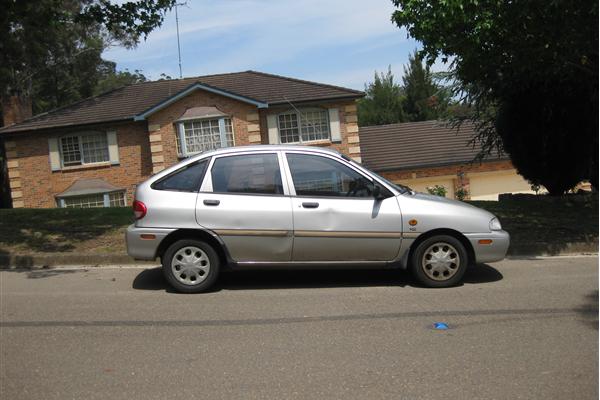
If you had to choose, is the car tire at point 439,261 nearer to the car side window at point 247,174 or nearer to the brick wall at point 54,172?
the car side window at point 247,174

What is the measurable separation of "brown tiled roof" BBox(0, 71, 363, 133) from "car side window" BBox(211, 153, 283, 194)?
18608 millimetres

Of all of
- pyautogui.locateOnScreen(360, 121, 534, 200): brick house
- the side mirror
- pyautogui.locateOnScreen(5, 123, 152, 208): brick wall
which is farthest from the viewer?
pyautogui.locateOnScreen(360, 121, 534, 200): brick house

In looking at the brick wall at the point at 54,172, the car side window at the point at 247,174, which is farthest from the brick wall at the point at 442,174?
the car side window at the point at 247,174

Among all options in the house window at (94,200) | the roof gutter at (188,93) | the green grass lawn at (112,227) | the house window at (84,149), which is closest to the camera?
the green grass lawn at (112,227)

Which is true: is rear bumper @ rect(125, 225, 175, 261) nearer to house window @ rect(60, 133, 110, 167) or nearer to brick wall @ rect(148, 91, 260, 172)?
brick wall @ rect(148, 91, 260, 172)

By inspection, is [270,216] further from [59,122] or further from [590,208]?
[59,122]

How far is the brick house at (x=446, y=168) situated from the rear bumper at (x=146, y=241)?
22997 millimetres

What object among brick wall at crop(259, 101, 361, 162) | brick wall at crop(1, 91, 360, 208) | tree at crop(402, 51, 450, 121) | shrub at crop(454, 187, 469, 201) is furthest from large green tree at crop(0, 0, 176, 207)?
tree at crop(402, 51, 450, 121)

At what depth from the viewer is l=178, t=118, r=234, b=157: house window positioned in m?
25.9

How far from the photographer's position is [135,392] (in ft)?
14.0

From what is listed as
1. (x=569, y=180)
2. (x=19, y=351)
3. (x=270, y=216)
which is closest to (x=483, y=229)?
(x=270, y=216)

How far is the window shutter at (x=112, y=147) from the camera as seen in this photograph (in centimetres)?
2634

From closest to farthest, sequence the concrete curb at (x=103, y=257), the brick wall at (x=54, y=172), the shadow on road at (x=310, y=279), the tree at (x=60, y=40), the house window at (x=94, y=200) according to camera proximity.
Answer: the shadow on road at (x=310, y=279) < the concrete curb at (x=103, y=257) < the tree at (x=60, y=40) < the house window at (x=94, y=200) < the brick wall at (x=54, y=172)

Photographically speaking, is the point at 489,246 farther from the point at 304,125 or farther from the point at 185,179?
the point at 304,125
